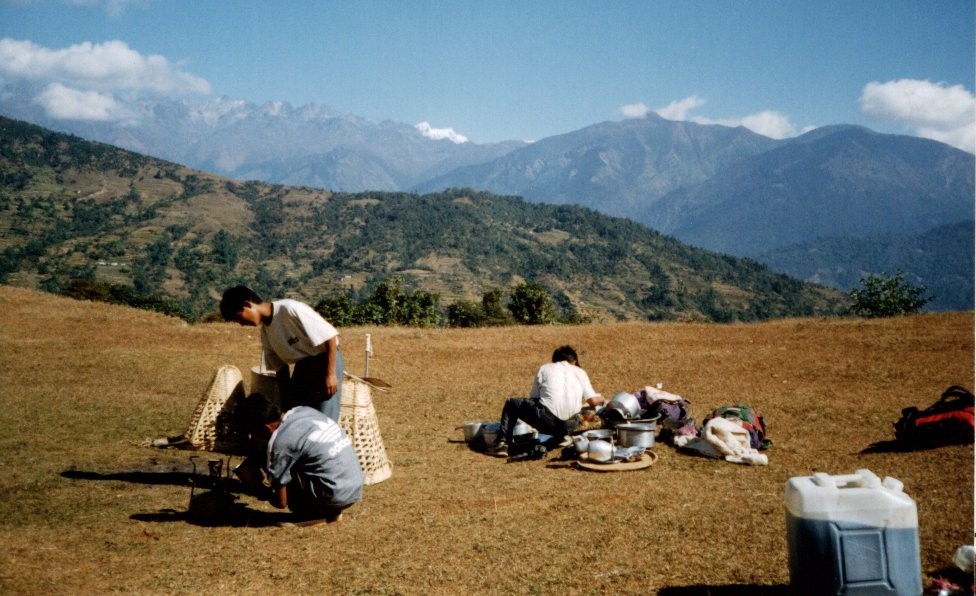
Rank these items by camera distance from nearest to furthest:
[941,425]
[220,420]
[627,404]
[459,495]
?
[459,495], [941,425], [220,420], [627,404]

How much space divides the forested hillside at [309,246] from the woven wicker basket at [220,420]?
309 ft

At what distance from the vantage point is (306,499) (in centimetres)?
569

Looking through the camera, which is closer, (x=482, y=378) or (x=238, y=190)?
(x=482, y=378)

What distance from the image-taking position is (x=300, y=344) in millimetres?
6066

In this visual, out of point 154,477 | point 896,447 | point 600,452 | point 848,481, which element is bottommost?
point 896,447

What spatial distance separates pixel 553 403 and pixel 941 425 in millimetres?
4634

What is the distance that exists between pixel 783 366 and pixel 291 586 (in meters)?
12.6

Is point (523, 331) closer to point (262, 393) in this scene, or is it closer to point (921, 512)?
point (262, 393)

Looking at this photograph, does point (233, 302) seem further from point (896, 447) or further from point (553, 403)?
point (896, 447)

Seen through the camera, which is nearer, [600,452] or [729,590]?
[729,590]

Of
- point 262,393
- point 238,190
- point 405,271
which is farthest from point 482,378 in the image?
point 238,190

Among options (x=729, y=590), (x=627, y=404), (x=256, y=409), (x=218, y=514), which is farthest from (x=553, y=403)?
(x=218, y=514)

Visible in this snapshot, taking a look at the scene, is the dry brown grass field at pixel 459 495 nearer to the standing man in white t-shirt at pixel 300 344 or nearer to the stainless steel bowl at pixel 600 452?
the stainless steel bowl at pixel 600 452

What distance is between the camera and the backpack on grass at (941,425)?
7801mm
